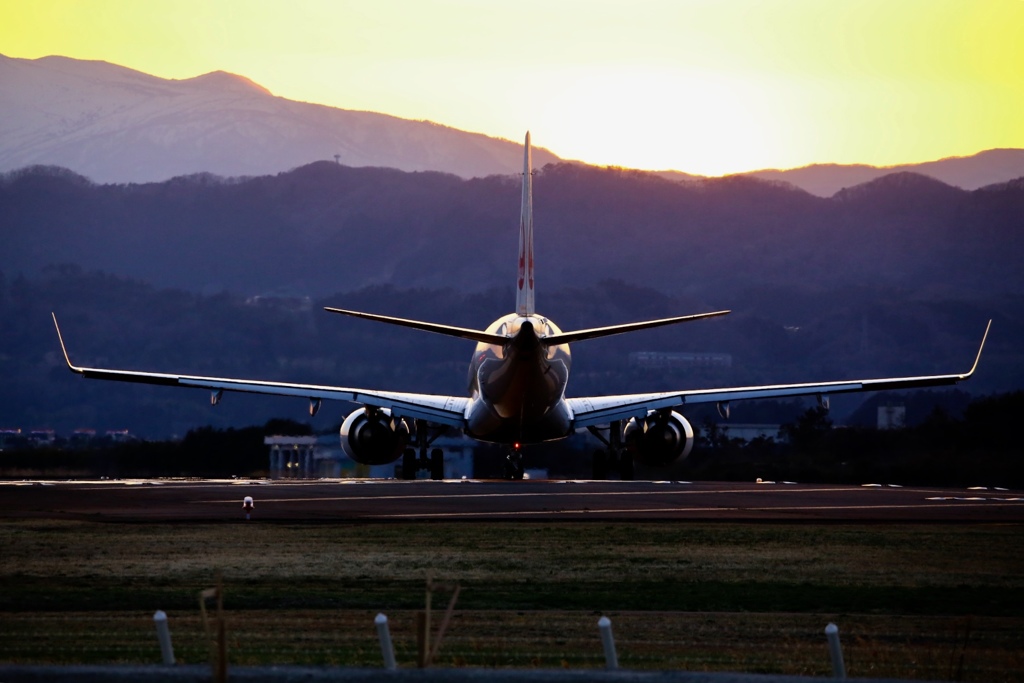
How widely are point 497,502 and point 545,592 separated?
2069 centimetres

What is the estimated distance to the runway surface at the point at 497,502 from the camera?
145 ft

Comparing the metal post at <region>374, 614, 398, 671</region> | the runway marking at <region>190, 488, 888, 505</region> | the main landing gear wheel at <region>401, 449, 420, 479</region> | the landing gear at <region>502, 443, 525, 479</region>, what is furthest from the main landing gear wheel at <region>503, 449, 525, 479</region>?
the metal post at <region>374, 614, 398, 671</region>

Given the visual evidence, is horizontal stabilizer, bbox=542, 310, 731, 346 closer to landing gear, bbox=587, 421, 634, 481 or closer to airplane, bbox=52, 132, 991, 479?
airplane, bbox=52, 132, 991, 479

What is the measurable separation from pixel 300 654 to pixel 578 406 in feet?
143

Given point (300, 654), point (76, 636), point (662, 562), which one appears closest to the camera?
point (300, 654)

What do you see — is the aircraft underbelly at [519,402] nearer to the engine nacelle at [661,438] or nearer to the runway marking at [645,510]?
the engine nacelle at [661,438]

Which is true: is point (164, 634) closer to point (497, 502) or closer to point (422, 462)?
point (497, 502)

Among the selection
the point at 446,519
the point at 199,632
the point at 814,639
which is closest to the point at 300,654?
the point at 199,632

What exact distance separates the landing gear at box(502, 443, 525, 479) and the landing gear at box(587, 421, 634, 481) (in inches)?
135

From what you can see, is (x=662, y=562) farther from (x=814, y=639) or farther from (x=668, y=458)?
(x=668, y=458)

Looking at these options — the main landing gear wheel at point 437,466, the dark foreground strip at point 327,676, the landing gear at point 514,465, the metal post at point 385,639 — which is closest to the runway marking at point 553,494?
the landing gear at point 514,465

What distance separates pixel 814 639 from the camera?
2369cm

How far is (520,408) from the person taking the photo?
189 feet

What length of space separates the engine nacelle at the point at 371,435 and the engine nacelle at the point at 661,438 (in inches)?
371
